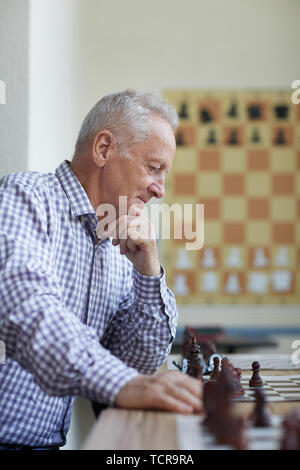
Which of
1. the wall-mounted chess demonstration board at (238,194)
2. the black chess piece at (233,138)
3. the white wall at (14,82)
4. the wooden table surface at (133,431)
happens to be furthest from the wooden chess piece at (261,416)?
the black chess piece at (233,138)

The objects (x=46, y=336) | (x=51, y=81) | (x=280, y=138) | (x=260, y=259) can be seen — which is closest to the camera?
(x=46, y=336)

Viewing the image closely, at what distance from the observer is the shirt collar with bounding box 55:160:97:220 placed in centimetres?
153

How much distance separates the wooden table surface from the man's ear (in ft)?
2.65

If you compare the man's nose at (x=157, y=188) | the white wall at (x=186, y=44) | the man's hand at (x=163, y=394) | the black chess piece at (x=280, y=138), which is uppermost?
the white wall at (x=186, y=44)

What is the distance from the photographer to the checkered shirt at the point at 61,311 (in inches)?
39.2

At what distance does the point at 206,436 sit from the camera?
0.88 metres

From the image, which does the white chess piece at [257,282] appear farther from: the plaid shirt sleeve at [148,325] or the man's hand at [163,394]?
the man's hand at [163,394]

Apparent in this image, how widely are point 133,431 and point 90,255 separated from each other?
2.39 feet

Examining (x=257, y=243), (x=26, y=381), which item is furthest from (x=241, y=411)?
(x=257, y=243)

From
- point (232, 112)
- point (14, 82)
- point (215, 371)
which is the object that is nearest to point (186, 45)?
point (232, 112)

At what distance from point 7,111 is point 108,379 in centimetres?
135

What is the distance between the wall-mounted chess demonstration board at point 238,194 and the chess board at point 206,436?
383cm

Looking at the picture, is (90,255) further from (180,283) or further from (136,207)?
(180,283)

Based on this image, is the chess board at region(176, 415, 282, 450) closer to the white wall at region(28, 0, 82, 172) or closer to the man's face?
the man's face
